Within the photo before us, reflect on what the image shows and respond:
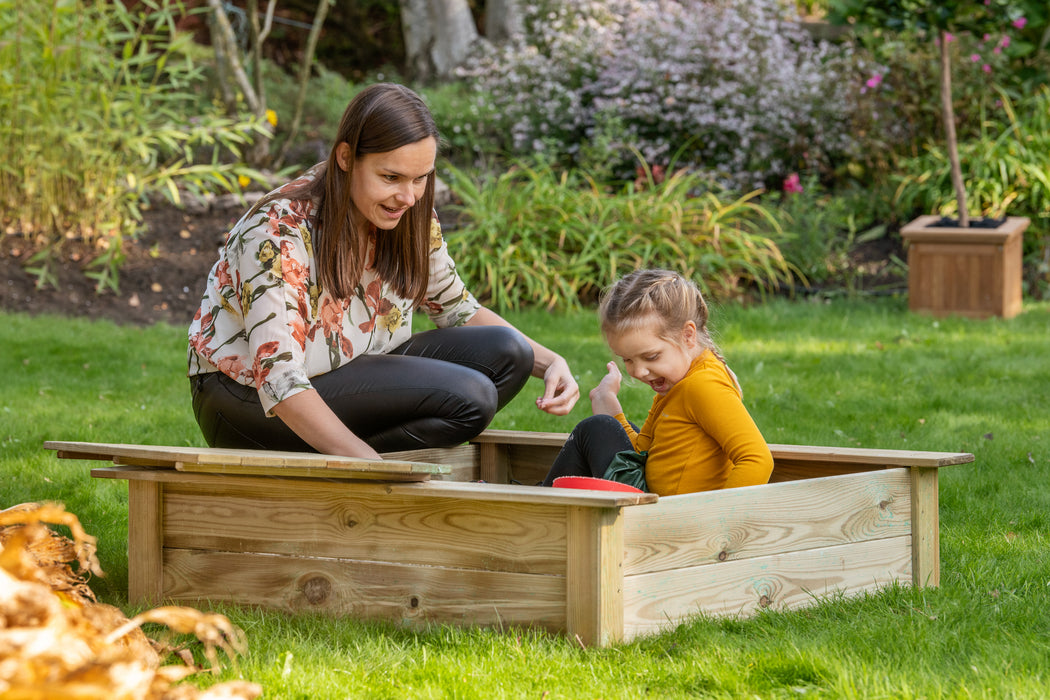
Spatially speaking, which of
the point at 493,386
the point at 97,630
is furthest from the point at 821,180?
the point at 97,630

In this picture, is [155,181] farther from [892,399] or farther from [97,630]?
[97,630]

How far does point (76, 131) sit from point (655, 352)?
198 inches

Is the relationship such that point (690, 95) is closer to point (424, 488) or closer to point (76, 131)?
point (76, 131)

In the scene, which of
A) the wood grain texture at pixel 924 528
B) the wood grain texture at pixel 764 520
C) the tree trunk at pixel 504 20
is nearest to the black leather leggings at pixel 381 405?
the wood grain texture at pixel 764 520

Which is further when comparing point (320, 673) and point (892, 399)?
point (892, 399)

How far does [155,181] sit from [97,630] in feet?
20.8

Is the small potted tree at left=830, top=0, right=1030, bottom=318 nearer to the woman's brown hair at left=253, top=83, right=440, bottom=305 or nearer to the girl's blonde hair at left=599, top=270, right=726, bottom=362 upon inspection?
the girl's blonde hair at left=599, top=270, right=726, bottom=362

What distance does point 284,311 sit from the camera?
Answer: 2.63m

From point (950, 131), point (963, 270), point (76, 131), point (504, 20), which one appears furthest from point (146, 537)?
point (504, 20)

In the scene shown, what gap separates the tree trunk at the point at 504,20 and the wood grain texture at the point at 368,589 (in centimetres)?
842

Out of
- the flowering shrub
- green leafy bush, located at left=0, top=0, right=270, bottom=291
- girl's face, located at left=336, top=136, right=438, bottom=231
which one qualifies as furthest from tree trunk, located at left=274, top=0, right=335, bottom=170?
girl's face, located at left=336, top=136, right=438, bottom=231

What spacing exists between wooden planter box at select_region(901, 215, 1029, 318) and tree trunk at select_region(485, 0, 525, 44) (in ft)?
16.2

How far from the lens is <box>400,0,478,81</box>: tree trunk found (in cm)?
1059

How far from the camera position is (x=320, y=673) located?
2117 millimetres
